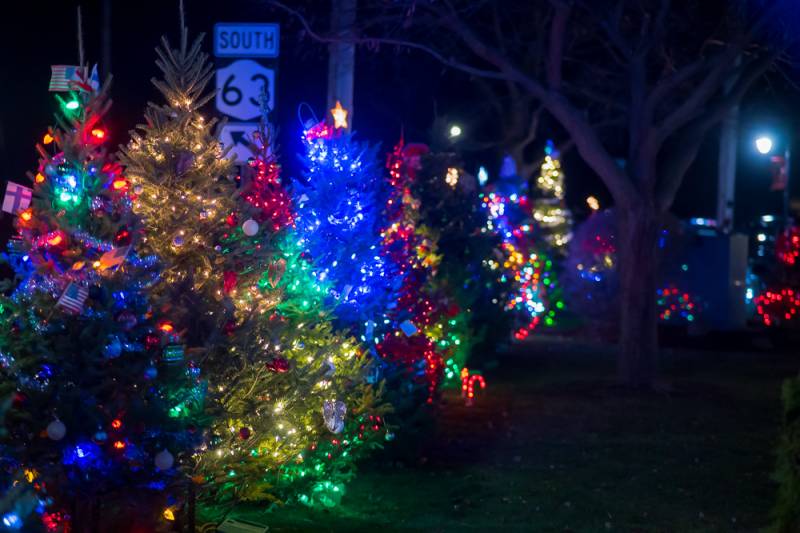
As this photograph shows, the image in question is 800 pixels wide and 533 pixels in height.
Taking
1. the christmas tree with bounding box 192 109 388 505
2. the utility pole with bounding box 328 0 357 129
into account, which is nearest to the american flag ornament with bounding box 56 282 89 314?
the christmas tree with bounding box 192 109 388 505

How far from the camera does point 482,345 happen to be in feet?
49.3

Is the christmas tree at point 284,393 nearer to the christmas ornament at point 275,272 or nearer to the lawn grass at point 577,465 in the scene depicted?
the christmas ornament at point 275,272

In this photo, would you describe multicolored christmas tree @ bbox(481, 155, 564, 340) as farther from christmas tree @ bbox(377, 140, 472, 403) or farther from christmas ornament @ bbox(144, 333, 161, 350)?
christmas ornament @ bbox(144, 333, 161, 350)

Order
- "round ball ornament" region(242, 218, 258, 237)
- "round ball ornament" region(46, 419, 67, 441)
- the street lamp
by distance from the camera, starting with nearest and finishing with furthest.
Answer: "round ball ornament" region(46, 419, 67, 441) → "round ball ornament" region(242, 218, 258, 237) → the street lamp

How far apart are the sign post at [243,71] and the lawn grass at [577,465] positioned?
10.2 ft

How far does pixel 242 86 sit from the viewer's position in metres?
9.46

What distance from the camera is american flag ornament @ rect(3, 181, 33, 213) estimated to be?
566 cm

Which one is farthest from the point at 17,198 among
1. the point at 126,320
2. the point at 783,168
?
the point at 783,168

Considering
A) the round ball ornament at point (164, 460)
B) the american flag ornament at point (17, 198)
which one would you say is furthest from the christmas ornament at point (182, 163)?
the round ball ornament at point (164, 460)

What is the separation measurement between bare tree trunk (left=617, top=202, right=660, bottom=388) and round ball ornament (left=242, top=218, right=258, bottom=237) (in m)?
8.17

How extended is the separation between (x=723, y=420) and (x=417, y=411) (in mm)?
4165

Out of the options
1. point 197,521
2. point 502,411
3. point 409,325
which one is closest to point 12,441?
point 197,521

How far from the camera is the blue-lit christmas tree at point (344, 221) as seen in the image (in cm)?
860

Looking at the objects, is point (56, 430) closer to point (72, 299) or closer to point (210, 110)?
point (72, 299)
